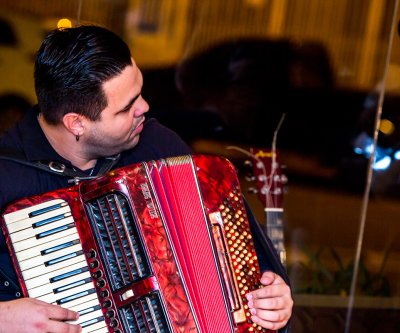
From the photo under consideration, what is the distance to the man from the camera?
2502 millimetres

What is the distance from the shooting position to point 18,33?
4.12 metres

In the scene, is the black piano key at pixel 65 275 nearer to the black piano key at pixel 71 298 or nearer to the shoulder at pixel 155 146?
the black piano key at pixel 71 298

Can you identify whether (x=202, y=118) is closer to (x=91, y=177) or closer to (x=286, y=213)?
(x=286, y=213)

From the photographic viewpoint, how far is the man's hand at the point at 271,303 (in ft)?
8.04

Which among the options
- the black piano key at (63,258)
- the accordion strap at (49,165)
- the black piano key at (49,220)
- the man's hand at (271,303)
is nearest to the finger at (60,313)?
the black piano key at (63,258)

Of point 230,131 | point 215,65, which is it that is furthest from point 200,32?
point 230,131

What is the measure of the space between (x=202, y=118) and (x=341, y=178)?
78 cm

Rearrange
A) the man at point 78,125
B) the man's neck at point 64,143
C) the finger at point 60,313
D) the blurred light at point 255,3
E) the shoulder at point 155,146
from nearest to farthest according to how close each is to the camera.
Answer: the finger at point 60,313
the man at point 78,125
the man's neck at point 64,143
the shoulder at point 155,146
the blurred light at point 255,3

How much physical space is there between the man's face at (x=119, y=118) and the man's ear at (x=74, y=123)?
0.06 ft

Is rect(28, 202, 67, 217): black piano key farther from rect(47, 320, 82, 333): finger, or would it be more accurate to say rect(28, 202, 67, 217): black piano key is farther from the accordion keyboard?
rect(47, 320, 82, 333): finger

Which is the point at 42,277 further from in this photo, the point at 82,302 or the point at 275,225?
the point at 275,225

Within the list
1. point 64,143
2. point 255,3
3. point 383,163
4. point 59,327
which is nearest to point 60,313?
point 59,327

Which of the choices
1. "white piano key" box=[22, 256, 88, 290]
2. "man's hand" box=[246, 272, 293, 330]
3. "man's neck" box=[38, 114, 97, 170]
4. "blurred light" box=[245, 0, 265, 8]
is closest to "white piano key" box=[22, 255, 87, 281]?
"white piano key" box=[22, 256, 88, 290]

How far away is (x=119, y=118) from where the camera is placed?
102 inches
